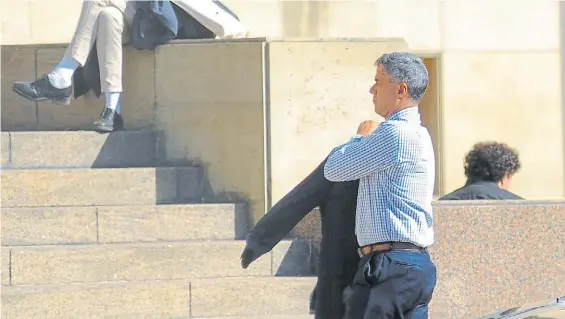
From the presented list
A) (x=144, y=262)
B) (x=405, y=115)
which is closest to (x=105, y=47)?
(x=144, y=262)

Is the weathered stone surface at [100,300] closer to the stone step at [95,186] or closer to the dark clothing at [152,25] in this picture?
the stone step at [95,186]

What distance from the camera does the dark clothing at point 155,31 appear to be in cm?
820

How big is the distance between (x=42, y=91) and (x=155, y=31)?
930mm

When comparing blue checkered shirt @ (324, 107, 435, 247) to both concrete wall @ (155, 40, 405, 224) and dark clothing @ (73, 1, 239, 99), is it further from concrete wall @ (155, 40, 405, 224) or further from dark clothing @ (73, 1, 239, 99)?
dark clothing @ (73, 1, 239, 99)

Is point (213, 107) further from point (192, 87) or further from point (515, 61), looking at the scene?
point (515, 61)

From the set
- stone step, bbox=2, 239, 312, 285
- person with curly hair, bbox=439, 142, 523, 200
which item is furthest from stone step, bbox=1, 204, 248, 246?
person with curly hair, bbox=439, 142, 523, 200

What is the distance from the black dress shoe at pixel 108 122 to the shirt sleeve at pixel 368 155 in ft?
14.4

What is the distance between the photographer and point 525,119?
425 inches

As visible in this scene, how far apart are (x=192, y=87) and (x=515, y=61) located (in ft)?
12.8

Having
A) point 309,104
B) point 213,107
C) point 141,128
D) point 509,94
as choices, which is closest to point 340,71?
point 309,104

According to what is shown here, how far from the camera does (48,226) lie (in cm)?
725

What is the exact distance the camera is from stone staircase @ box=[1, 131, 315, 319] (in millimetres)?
6770

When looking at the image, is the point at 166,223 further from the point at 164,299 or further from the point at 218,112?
the point at 218,112

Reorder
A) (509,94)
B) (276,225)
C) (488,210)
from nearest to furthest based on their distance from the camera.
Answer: (276,225) → (488,210) → (509,94)
